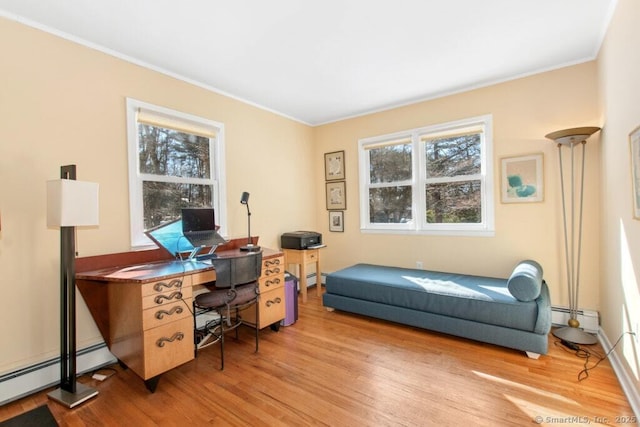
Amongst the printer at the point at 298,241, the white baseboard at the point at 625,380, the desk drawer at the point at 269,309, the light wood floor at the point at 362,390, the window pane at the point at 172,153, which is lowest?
the light wood floor at the point at 362,390

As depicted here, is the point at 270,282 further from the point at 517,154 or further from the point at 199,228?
the point at 517,154

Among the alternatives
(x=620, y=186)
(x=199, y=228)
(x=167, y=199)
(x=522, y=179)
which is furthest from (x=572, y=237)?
(x=167, y=199)

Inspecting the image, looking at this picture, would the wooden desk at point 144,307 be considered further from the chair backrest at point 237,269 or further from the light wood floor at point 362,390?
the light wood floor at point 362,390

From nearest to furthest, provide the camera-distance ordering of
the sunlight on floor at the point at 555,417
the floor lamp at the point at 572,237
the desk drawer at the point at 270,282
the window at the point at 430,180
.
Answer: the sunlight on floor at the point at 555,417, the floor lamp at the point at 572,237, the desk drawer at the point at 270,282, the window at the point at 430,180

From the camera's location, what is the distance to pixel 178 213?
2908 mm

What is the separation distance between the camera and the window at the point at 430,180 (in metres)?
3.29

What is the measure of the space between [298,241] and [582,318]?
2994mm

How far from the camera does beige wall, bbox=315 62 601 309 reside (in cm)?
271

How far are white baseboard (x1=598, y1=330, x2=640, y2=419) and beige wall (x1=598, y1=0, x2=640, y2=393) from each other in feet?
0.14

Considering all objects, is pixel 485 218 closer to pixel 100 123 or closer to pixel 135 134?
pixel 135 134

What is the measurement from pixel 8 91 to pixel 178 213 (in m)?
1.43

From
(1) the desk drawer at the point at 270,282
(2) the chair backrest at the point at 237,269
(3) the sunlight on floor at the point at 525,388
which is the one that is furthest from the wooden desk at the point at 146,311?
(3) the sunlight on floor at the point at 525,388

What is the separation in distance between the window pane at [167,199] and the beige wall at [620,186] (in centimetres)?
343

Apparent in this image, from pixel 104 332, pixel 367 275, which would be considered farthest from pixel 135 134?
pixel 367 275
